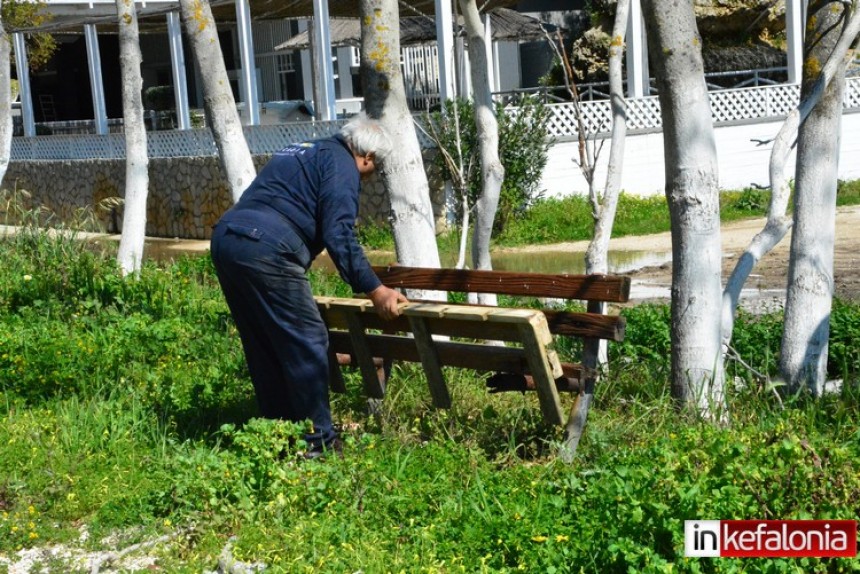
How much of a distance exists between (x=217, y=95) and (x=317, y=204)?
4.50 metres

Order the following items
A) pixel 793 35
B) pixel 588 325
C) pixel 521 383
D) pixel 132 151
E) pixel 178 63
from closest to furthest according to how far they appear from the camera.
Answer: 1. pixel 588 325
2. pixel 521 383
3. pixel 132 151
4. pixel 793 35
5. pixel 178 63

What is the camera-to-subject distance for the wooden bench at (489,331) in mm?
5141

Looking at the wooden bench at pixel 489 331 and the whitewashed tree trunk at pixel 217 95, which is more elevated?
the whitewashed tree trunk at pixel 217 95

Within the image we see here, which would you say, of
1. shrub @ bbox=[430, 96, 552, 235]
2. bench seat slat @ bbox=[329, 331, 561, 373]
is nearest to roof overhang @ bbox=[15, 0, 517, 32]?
shrub @ bbox=[430, 96, 552, 235]

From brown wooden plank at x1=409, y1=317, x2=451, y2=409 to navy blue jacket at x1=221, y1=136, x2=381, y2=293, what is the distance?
34 centimetres

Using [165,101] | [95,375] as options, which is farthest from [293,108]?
[95,375]

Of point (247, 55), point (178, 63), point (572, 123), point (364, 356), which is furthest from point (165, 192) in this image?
point (364, 356)

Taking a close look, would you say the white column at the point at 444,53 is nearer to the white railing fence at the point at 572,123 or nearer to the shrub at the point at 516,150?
the shrub at the point at 516,150

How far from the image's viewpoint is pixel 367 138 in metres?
5.43

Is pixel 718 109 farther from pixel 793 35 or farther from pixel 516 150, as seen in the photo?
pixel 516 150

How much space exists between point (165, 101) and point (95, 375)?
70.9 feet

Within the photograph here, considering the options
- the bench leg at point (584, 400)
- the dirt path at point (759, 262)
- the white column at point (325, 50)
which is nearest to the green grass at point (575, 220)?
the dirt path at point (759, 262)

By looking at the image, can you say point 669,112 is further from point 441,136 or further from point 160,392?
point 441,136

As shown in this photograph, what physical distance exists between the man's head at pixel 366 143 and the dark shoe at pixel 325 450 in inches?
48.9
